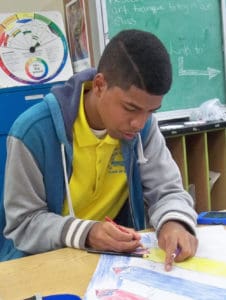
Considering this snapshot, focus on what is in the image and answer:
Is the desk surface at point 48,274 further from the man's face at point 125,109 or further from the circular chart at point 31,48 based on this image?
the circular chart at point 31,48

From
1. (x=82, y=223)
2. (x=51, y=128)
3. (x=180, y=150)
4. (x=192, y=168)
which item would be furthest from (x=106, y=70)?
(x=192, y=168)

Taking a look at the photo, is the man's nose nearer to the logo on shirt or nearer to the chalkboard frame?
the logo on shirt

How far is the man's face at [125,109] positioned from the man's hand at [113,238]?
0.26 meters

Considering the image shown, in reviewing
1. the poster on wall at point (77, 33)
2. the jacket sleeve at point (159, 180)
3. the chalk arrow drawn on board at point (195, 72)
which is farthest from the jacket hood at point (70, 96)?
the chalk arrow drawn on board at point (195, 72)

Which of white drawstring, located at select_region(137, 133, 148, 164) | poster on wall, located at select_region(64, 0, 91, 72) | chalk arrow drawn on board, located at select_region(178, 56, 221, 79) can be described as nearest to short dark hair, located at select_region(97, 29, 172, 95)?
white drawstring, located at select_region(137, 133, 148, 164)

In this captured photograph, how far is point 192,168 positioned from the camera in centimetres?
240

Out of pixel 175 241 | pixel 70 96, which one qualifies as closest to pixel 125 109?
pixel 70 96

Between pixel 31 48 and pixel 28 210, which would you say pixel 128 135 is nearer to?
pixel 28 210

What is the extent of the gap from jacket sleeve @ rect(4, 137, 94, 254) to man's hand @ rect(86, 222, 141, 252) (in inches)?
2.3

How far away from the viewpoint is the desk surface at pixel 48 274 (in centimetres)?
78

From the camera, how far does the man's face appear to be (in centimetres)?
97

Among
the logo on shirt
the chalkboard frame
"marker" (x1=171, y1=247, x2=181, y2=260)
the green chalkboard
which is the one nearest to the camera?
"marker" (x1=171, y1=247, x2=181, y2=260)

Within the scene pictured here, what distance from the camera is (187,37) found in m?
2.63

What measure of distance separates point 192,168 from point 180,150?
0.22 m
